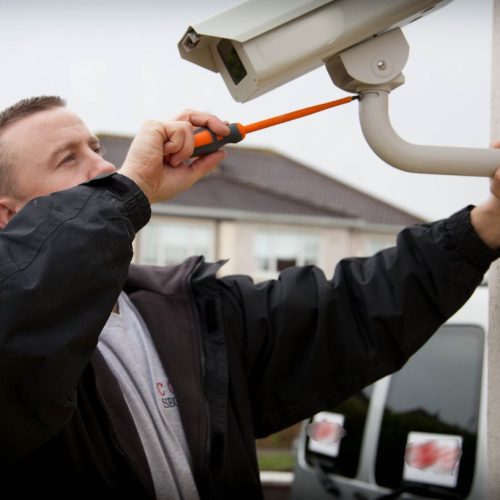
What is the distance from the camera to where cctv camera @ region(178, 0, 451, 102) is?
1.30 metres

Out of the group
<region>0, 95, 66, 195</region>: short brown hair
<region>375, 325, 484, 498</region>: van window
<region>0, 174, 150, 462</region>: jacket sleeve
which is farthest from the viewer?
<region>375, 325, 484, 498</region>: van window

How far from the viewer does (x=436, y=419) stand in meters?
3.41

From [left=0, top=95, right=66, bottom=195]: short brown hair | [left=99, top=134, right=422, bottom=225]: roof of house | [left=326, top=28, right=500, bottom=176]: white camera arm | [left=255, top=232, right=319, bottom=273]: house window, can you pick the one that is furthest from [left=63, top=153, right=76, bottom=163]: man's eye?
[left=255, top=232, right=319, bottom=273]: house window

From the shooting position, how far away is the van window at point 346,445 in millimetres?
3725

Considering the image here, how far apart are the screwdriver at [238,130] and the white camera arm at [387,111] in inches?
1.9

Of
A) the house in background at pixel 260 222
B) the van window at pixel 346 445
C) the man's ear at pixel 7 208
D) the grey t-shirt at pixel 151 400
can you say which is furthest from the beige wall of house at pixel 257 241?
the grey t-shirt at pixel 151 400

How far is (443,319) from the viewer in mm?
1606

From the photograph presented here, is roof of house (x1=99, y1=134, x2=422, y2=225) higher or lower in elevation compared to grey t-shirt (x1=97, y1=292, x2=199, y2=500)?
lower

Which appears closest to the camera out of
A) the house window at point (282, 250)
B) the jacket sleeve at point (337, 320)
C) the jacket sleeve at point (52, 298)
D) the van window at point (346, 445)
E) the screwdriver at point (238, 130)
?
the jacket sleeve at point (52, 298)

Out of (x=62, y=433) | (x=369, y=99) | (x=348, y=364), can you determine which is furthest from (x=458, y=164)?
(x=62, y=433)

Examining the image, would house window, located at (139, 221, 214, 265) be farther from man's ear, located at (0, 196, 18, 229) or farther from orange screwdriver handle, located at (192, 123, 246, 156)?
orange screwdriver handle, located at (192, 123, 246, 156)

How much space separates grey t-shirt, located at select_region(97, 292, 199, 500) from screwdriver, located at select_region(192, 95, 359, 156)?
1.40ft

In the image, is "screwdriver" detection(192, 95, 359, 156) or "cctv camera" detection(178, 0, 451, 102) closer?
"cctv camera" detection(178, 0, 451, 102)

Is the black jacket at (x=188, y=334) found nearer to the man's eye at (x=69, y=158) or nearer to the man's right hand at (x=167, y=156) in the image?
the man's right hand at (x=167, y=156)
